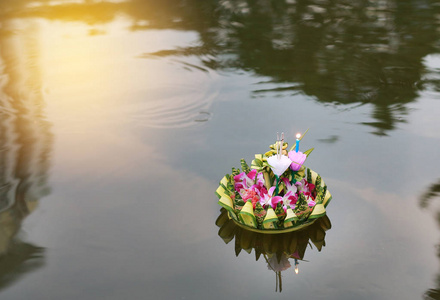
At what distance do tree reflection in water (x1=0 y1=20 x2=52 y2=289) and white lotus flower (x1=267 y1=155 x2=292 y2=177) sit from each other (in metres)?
1.40

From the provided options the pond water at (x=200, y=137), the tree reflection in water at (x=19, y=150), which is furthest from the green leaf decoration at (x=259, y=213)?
the tree reflection in water at (x=19, y=150)

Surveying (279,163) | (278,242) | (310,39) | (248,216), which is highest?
(279,163)

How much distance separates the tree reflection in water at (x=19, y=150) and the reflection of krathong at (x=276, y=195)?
3.81 ft

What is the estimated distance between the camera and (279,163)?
9.37 feet

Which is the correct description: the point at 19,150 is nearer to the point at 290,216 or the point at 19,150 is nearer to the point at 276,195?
the point at 276,195

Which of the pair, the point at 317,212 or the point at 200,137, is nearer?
the point at 317,212

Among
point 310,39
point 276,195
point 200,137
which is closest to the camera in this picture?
point 276,195

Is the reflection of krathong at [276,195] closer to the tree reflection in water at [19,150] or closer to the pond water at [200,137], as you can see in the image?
the pond water at [200,137]

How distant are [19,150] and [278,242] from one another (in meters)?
2.16

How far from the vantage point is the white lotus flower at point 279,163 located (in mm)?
2855

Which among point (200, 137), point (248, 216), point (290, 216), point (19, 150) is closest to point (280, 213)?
point (290, 216)

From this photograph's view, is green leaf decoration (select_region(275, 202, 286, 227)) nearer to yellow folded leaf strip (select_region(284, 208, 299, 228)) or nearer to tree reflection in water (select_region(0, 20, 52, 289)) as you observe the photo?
yellow folded leaf strip (select_region(284, 208, 299, 228))

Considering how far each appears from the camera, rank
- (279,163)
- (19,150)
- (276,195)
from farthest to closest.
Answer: (19,150), (276,195), (279,163)

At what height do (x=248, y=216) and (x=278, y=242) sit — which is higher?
(x=248, y=216)
